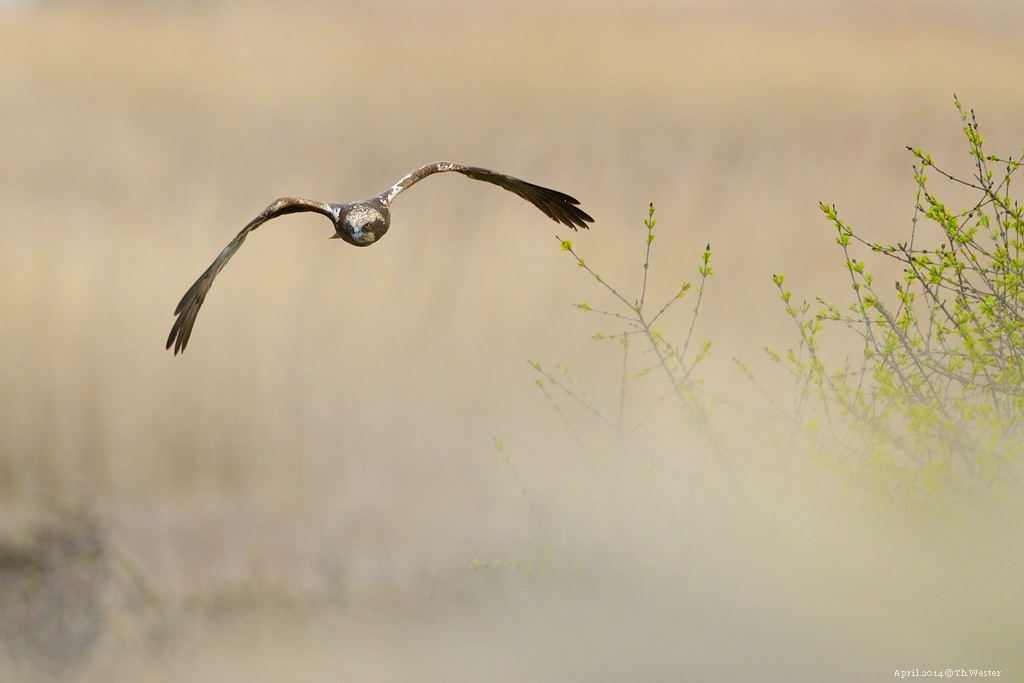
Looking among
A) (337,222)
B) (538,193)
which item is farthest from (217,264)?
(538,193)

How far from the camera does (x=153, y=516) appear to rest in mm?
6559

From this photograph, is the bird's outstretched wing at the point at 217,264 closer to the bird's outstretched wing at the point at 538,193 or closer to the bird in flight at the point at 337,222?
the bird in flight at the point at 337,222

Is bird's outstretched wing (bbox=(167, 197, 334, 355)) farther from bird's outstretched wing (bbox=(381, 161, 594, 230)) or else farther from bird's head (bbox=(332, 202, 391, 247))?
bird's outstretched wing (bbox=(381, 161, 594, 230))

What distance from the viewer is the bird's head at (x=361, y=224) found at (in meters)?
2.13

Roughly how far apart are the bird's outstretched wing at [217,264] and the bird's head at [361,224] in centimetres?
6

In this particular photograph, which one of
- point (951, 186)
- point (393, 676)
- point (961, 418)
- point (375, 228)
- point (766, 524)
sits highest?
point (951, 186)

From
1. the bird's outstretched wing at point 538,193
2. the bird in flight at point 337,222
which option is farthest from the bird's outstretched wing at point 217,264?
the bird's outstretched wing at point 538,193

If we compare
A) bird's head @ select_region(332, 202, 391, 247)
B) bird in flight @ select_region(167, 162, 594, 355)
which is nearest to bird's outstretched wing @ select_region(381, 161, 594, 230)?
bird in flight @ select_region(167, 162, 594, 355)

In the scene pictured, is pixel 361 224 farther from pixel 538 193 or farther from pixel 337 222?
pixel 538 193

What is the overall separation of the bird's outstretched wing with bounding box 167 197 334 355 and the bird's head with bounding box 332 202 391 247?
0.19 ft

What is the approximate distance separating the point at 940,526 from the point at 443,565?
469cm

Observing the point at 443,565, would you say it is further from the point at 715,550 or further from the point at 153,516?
the point at 715,550

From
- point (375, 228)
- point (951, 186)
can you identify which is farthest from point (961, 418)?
point (951, 186)

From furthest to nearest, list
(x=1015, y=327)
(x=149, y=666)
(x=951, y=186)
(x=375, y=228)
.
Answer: (x=149, y=666) → (x=951, y=186) → (x=1015, y=327) → (x=375, y=228)
